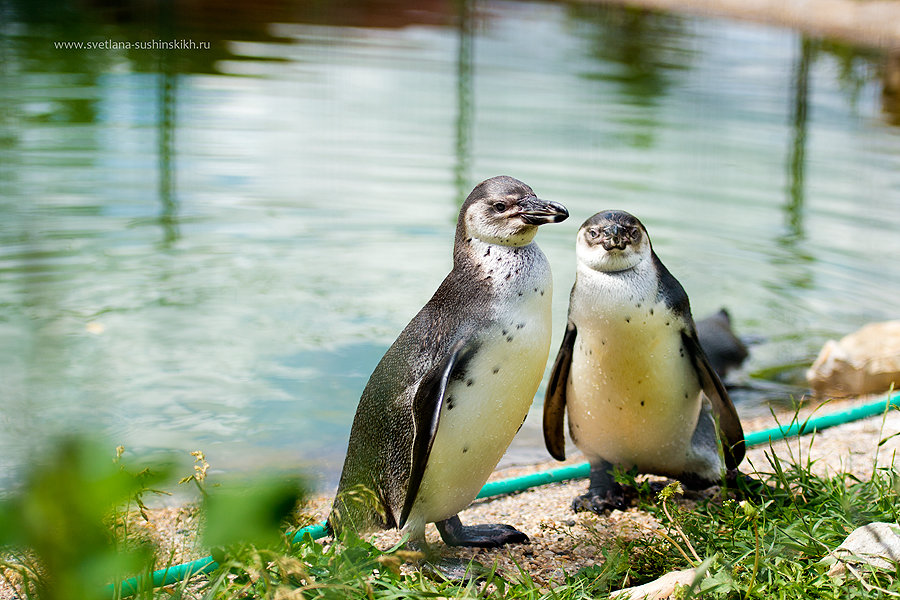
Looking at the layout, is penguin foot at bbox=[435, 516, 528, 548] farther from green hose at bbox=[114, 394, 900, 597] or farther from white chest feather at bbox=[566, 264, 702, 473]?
white chest feather at bbox=[566, 264, 702, 473]

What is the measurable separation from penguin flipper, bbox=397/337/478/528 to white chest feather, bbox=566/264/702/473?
49 centimetres

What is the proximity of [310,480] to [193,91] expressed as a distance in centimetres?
824

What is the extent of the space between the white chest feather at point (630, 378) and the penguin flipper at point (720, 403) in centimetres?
2

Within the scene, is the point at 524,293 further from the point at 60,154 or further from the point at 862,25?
the point at 862,25

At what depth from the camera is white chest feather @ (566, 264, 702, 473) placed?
2164 millimetres

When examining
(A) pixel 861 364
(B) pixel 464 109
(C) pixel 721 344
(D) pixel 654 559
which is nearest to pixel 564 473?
(D) pixel 654 559

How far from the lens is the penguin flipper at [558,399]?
91.8 inches

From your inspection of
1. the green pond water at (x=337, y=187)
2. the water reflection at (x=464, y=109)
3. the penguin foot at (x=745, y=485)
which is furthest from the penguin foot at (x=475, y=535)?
the water reflection at (x=464, y=109)

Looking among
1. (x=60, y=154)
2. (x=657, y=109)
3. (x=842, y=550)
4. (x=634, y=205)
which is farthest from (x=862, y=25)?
(x=842, y=550)

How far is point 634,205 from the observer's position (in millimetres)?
6719

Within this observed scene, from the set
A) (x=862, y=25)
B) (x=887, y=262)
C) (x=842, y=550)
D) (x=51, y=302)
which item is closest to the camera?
(x=51, y=302)

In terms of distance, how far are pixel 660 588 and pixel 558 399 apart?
0.70m

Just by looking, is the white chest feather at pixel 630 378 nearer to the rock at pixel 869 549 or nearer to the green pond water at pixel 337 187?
the rock at pixel 869 549
